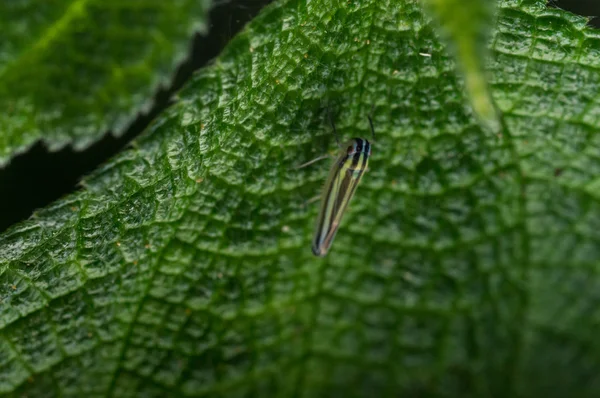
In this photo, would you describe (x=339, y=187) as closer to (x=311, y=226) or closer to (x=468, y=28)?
(x=311, y=226)

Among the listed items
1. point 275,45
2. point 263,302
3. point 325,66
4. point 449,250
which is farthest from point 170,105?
point 449,250

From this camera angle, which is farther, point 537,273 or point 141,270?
point 141,270

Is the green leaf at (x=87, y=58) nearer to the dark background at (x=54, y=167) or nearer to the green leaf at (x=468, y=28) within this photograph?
the green leaf at (x=468, y=28)

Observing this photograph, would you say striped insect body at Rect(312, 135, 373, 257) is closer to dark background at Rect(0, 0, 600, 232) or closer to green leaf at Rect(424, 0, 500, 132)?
dark background at Rect(0, 0, 600, 232)

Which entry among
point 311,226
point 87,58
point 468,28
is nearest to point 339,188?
point 311,226

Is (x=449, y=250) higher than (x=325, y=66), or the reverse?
(x=325, y=66)

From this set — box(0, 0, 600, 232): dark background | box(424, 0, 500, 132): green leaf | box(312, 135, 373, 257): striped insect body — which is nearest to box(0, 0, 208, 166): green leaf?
box(424, 0, 500, 132): green leaf

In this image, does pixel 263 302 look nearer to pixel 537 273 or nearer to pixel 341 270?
pixel 341 270
